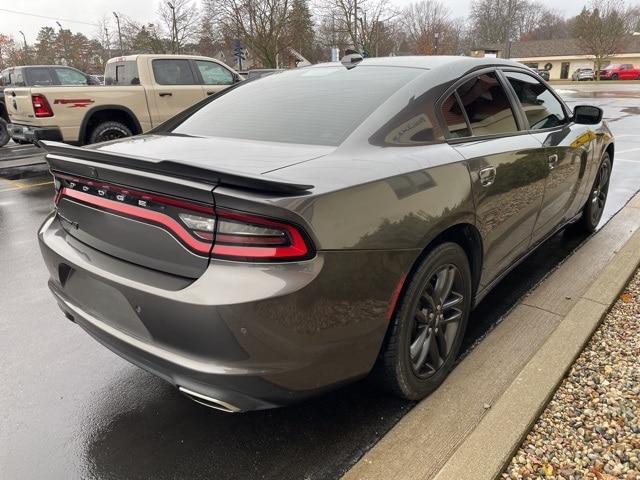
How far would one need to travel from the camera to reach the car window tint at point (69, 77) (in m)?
12.3

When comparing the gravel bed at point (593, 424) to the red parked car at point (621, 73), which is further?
the red parked car at point (621, 73)

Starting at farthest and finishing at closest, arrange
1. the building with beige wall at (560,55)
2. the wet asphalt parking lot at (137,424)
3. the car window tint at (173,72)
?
the building with beige wall at (560,55) < the car window tint at (173,72) < the wet asphalt parking lot at (137,424)

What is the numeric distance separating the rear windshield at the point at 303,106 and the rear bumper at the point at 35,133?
6.03 meters

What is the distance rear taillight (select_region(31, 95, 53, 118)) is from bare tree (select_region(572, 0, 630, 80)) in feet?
164

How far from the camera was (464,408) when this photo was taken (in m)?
2.37

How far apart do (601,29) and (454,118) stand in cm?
5314

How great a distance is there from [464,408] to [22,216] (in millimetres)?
5682

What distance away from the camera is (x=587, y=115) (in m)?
Answer: 4.01

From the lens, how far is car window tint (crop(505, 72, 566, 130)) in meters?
3.34

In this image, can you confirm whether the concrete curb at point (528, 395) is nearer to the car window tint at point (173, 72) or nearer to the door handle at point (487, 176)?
the door handle at point (487, 176)

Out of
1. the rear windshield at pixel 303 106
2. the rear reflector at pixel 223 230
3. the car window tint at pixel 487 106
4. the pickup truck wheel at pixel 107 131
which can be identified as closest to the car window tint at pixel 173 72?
the pickup truck wheel at pixel 107 131

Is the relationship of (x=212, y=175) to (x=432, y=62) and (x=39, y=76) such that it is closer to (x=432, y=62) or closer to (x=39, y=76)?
(x=432, y=62)

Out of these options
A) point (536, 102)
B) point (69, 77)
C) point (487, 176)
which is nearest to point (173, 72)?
point (69, 77)

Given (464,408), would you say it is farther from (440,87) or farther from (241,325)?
(440,87)
